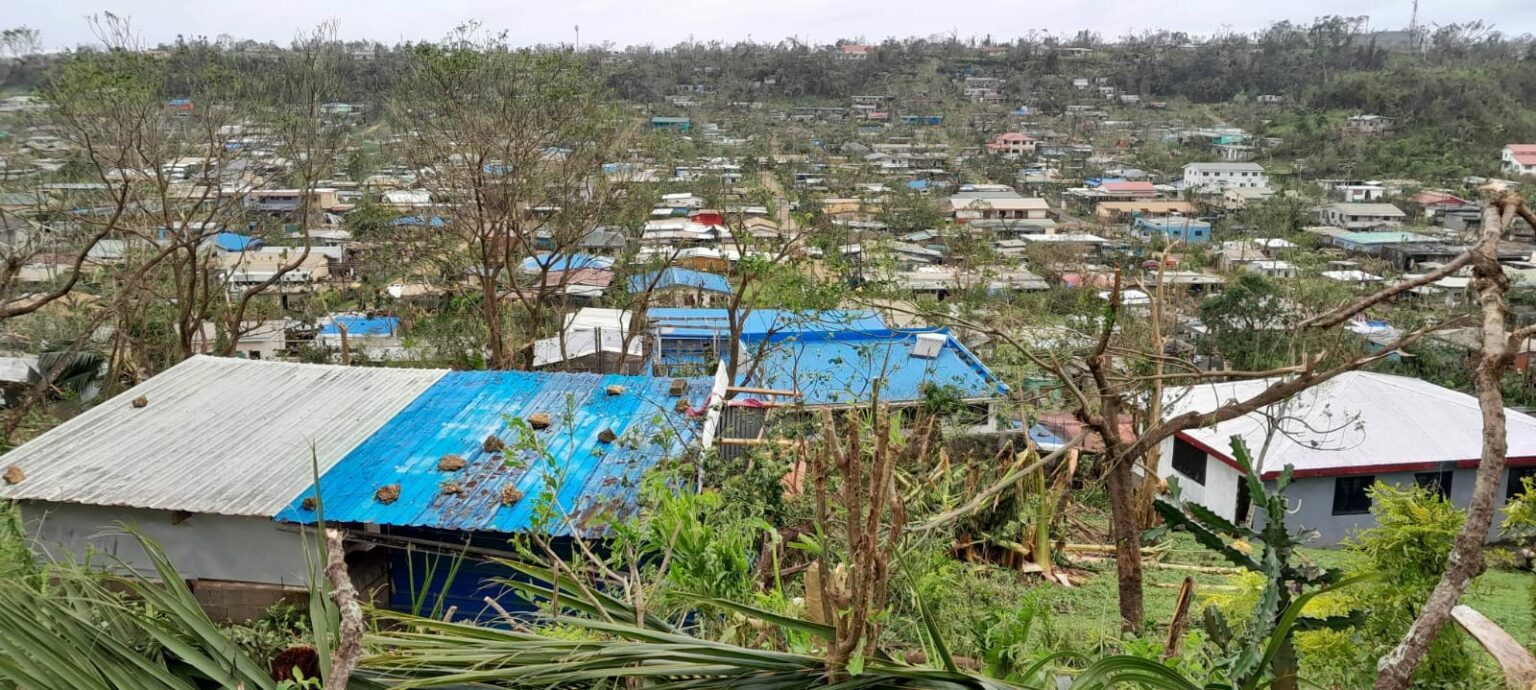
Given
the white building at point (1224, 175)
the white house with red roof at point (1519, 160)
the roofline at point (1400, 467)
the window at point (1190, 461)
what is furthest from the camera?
the white building at point (1224, 175)

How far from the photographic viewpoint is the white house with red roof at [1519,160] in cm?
2932

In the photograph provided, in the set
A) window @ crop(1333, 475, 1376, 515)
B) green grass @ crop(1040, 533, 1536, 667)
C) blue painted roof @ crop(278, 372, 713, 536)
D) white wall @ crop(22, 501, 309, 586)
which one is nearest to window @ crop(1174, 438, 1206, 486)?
window @ crop(1333, 475, 1376, 515)

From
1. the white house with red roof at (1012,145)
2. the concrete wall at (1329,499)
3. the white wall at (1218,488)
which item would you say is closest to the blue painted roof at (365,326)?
the white wall at (1218,488)

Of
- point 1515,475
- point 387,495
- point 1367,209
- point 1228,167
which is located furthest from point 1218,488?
point 1228,167

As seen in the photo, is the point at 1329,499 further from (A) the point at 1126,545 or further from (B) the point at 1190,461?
(A) the point at 1126,545

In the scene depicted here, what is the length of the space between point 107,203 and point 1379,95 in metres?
44.2

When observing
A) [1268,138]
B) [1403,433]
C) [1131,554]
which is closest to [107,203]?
[1131,554]

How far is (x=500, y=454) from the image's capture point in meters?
4.78

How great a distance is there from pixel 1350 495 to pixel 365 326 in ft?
38.3

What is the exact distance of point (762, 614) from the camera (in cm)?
125

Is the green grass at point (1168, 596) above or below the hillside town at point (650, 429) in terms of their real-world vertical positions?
below

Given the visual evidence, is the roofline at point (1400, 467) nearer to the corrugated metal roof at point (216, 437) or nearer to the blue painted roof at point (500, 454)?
the blue painted roof at point (500, 454)

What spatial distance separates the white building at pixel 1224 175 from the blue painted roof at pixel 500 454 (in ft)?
105

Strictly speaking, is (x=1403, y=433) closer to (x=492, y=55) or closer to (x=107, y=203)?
(x=492, y=55)
